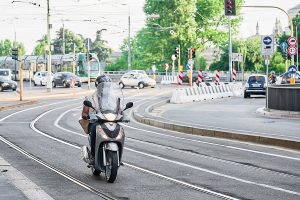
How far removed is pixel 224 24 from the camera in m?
99.6

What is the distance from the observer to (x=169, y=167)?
1269cm

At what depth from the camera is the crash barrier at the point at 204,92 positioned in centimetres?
4088

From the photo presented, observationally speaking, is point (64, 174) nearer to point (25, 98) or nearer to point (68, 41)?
point (25, 98)

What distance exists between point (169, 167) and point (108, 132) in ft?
8.26

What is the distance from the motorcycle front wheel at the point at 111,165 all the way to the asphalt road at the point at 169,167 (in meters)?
0.14

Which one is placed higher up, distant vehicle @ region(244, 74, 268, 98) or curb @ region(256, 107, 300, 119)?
distant vehicle @ region(244, 74, 268, 98)

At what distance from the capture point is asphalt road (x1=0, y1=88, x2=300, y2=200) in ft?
32.1

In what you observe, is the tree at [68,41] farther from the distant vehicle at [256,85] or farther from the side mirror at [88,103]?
the side mirror at [88,103]

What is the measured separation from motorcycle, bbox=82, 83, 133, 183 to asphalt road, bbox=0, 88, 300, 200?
0.94ft

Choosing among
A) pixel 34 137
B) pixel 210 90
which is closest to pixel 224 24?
pixel 210 90

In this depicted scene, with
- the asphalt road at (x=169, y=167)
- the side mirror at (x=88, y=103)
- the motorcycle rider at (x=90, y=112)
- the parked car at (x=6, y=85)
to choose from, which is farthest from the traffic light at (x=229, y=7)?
the side mirror at (x=88, y=103)

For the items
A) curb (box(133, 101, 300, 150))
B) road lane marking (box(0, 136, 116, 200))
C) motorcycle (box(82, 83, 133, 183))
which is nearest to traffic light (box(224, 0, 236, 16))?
curb (box(133, 101, 300, 150))

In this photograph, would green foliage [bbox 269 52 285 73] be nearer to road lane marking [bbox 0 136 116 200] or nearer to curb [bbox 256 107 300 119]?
curb [bbox 256 107 300 119]

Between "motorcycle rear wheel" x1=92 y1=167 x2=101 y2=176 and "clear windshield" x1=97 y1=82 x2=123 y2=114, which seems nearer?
"clear windshield" x1=97 y1=82 x2=123 y2=114
